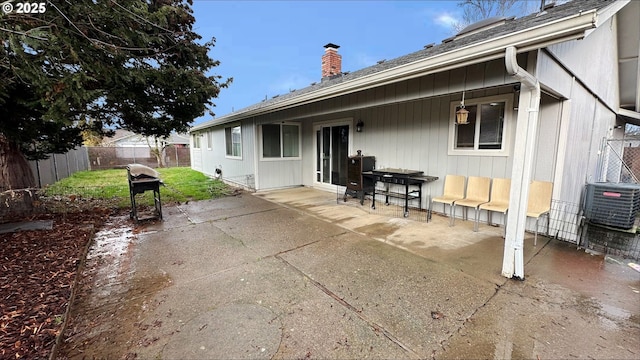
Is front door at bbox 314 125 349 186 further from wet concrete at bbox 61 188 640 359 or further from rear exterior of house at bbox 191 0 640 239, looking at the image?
wet concrete at bbox 61 188 640 359

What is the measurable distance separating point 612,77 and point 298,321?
932 cm

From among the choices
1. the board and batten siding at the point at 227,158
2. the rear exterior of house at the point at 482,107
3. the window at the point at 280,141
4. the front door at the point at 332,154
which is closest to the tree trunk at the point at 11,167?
the rear exterior of house at the point at 482,107

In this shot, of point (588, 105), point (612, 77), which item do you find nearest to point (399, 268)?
point (588, 105)

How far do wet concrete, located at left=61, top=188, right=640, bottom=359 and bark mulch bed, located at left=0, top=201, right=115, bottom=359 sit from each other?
20cm

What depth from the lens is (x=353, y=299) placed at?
2.61 metres

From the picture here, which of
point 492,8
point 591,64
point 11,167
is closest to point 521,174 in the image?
point 591,64

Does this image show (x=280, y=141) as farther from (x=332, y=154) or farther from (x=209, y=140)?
(x=209, y=140)

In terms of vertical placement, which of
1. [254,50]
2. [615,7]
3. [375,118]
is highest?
[254,50]

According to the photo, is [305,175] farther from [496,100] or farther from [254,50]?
[254,50]

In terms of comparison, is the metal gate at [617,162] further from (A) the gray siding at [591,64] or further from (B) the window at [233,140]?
(B) the window at [233,140]

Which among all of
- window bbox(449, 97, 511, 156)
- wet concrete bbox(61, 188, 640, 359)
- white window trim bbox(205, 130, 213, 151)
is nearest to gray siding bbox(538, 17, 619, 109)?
window bbox(449, 97, 511, 156)

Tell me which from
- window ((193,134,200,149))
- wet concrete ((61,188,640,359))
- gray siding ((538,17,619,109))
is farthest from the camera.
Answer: window ((193,134,200,149))

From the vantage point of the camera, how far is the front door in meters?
7.89

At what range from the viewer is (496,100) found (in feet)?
15.3
